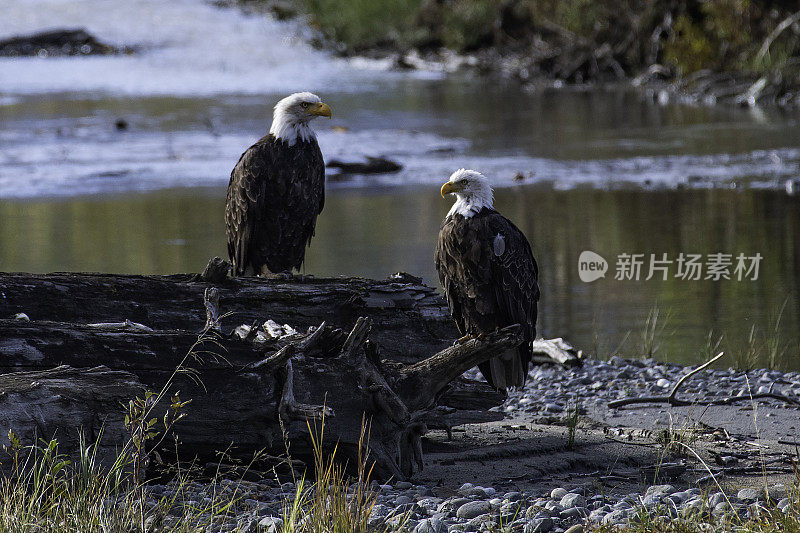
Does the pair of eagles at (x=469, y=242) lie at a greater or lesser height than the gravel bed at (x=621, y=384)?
greater

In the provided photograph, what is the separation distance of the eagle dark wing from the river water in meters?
1.91

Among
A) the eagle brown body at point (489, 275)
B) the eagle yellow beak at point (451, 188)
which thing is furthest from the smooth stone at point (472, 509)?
the eagle yellow beak at point (451, 188)

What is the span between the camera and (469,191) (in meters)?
4.66

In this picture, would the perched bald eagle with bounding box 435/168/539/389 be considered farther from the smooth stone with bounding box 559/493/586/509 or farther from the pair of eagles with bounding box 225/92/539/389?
the smooth stone with bounding box 559/493/586/509

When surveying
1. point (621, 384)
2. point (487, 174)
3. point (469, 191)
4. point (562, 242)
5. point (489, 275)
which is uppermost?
point (469, 191)

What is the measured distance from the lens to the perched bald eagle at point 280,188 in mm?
5938

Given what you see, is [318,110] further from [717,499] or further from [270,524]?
[717,499]

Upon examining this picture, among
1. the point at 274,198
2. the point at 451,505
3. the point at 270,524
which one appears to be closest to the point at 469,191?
the point at 451,505

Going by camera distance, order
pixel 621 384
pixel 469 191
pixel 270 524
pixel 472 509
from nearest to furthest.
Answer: pixel 270 524
pixel 472 509
pixel 469 191
pixel 621 384

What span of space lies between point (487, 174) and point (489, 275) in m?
8.74

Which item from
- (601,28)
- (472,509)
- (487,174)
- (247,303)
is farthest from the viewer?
(601,28)

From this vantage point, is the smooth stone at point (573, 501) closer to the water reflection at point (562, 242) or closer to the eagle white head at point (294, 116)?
the water reflection at point (562, 242)

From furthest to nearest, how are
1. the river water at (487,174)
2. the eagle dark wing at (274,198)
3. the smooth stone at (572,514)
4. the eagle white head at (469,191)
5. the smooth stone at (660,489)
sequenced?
the river water at (487,174)
the eagle dark wing at (274,198)
the eagle white head at (469,191)
the smooth stone at (660,489)
the smooth stone at (572,514)

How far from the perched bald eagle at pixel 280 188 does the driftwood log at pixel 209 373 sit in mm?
1344
